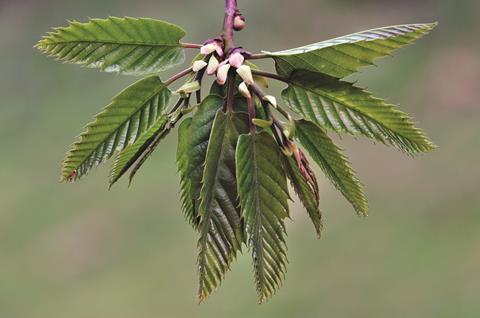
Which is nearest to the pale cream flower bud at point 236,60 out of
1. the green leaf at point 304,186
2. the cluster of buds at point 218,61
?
the cluster of buds at point 218,61

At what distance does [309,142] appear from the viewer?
2.61 feet

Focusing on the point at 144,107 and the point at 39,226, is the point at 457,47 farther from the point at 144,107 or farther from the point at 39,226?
the point at 144,107

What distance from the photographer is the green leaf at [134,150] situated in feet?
2.60

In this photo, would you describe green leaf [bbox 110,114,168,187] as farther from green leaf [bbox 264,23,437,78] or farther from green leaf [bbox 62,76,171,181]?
green leaf [bbox 264,23,437,78]

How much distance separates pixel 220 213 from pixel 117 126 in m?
0.14

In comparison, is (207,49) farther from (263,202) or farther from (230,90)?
(263,202)

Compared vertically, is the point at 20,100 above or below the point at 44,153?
above

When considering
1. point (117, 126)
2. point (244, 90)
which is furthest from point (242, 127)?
point (117, 126)

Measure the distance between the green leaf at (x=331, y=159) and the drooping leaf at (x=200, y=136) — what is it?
0.09 metres

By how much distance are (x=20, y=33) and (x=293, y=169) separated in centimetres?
674

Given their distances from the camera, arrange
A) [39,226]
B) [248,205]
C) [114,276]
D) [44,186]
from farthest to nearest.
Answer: [44,186] < [39,226] < [114,276] < [248,205]

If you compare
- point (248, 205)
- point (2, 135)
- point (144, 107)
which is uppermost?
point (2, 135)

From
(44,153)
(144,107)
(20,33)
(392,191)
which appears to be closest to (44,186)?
(44,153)

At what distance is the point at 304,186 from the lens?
78 centimetres
